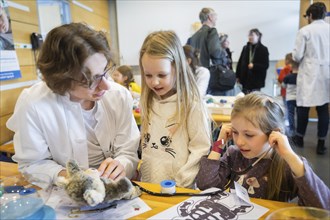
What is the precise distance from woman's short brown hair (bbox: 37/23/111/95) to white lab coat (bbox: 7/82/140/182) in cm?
9

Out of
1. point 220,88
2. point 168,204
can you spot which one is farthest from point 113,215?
point 220,88

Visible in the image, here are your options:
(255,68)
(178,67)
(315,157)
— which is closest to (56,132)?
(178,67)

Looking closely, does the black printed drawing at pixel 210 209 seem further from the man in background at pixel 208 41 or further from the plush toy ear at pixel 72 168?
the man in background at pixel 208 41

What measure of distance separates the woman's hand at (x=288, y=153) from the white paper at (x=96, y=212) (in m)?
0.44

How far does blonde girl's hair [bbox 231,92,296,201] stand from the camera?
92 centimetres

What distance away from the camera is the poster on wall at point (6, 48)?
215 cm

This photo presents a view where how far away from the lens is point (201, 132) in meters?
1.10

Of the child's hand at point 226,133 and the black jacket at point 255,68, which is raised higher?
the black jacket at point 255,68

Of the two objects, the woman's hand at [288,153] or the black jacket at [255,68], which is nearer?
the woman's hand at [288,153]

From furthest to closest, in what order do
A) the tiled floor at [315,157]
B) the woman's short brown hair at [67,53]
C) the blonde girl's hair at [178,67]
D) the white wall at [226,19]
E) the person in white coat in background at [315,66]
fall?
the white wall at [226,19]
the person in white coat in background at [315,66]
the tiled floor at [315,157]
the blonde girl's hair at [178,67]
the woman's short brown hair at [67,53]

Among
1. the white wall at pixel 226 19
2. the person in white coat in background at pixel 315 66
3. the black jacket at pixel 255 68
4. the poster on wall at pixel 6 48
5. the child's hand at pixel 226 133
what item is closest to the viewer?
the child's hand at pixel 226 133

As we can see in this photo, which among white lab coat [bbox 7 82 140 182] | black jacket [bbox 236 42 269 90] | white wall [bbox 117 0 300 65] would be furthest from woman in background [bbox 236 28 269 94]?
white lab coat [bbox 7 82 140 182]

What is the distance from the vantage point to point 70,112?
1.02 meters

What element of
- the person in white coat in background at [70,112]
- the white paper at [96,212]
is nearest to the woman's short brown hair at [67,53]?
the person in white coat in background at [70,112]
